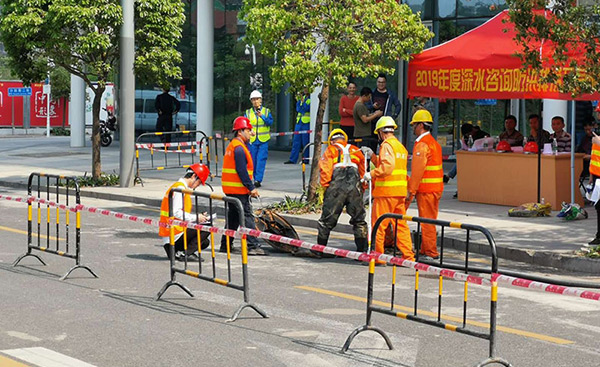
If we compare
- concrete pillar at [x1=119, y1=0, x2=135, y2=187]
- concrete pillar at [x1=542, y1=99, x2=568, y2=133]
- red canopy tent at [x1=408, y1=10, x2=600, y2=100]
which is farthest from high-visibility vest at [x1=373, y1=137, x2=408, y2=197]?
concrete pillar at [x1=119, y1=0, x2=135, y2=187]

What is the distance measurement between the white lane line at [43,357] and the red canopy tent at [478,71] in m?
9.86

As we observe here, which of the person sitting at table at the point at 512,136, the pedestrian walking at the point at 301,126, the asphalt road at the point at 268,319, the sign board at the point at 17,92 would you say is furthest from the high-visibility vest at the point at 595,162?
the sign board at the point at 17,92

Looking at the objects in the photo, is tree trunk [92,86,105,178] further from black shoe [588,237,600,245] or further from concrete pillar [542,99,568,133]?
black shoe [588,237,600,245]

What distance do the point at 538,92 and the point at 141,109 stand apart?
22.5 m

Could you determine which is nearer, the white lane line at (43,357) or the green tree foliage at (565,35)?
the white lane line at (43,357)

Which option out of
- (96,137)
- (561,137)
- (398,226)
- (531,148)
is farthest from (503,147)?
(96,137)

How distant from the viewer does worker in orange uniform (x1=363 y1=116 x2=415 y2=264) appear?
497 inches

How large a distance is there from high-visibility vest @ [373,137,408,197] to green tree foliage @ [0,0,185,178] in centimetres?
1040

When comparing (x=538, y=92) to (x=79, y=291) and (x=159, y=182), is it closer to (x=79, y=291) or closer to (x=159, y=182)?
(x=79, y=291)

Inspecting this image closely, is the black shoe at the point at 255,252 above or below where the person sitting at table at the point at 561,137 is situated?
below

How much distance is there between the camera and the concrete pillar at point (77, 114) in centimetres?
3597

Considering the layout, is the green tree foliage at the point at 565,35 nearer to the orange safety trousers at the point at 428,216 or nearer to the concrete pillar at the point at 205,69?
the orange safety trousers at the point at 428,216

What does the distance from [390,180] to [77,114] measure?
2481 centimetres

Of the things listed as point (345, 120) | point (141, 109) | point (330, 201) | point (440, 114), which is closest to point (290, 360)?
point (330, 201)
